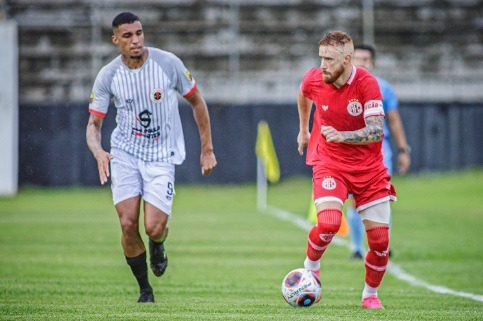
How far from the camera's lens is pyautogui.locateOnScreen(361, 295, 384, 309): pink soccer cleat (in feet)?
27.9

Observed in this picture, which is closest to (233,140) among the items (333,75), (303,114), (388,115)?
(388,115)

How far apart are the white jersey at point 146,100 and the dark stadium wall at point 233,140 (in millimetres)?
20871

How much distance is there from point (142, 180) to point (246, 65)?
78.2 feet

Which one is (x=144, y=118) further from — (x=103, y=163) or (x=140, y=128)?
(x=103, y=163)

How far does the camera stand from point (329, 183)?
8328 millimetres

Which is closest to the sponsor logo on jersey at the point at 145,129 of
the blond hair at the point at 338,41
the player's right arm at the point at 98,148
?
the player's right arm at the point at 98,148

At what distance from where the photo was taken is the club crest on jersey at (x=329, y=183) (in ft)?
27.3

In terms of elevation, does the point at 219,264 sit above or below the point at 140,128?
below

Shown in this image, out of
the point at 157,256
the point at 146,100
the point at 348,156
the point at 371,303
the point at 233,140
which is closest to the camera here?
the point at 348,156

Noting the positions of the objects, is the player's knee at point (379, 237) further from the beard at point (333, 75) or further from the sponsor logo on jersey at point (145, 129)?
the sponsor logo on jersey at point (145, 129)

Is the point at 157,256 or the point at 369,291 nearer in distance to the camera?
the point at 369,291

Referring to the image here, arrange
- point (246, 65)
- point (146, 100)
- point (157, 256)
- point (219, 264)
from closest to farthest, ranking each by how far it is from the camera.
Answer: point (146, 100), point (157, 256), point (219, 264), point (246, 65)

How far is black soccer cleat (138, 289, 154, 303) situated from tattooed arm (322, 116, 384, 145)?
2110 millimetres

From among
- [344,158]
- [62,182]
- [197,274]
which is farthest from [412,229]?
[62,182]
